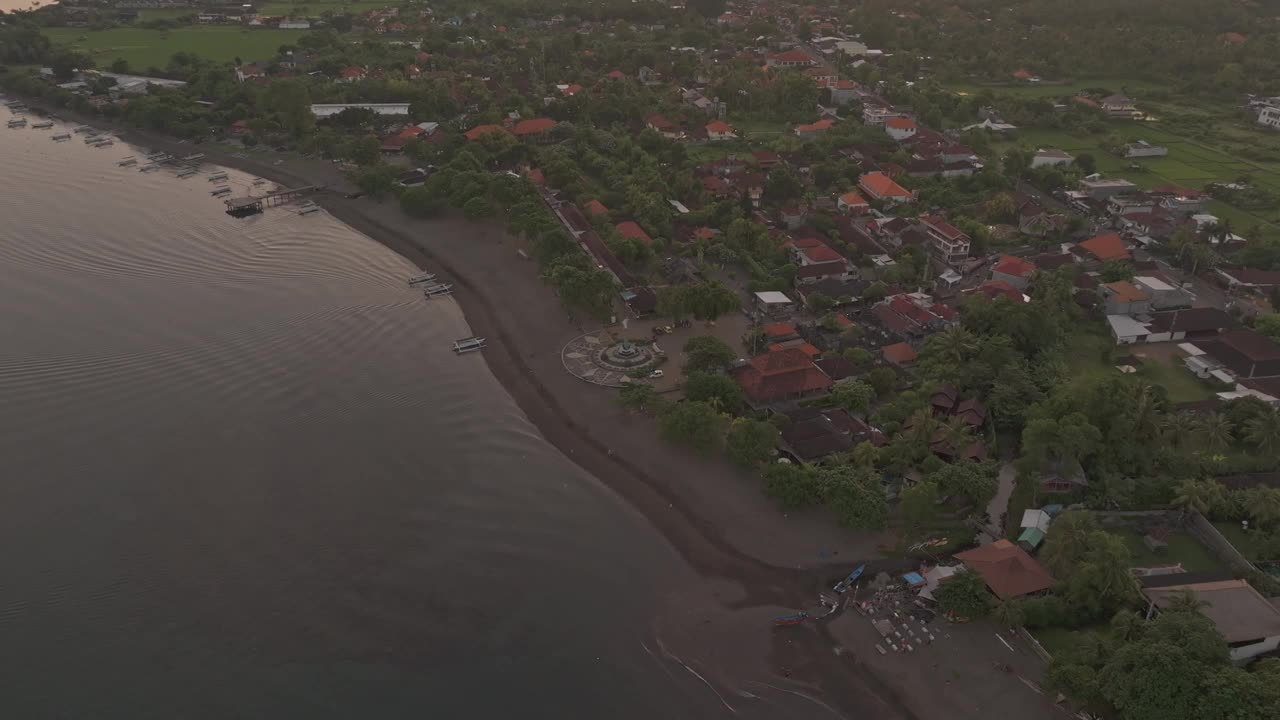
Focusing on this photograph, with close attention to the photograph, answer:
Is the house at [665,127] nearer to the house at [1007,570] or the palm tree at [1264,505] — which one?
the house at [1007,570]

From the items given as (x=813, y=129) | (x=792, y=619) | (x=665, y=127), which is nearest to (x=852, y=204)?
(x=813, y=129)

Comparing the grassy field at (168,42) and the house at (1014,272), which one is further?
the grassy field at (168,42)

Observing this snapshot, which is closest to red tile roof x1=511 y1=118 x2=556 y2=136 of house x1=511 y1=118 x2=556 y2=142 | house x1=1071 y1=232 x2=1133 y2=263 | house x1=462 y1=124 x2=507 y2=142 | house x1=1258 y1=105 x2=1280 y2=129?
house x1=511 y1=118 x2=556 y2=142

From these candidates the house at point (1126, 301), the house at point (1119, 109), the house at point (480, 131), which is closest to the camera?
the house at point (1126, 301)

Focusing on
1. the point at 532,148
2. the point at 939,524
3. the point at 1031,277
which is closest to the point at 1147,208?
the point at 1031,277

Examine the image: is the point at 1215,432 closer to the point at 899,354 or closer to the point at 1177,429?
the point at 1177,429

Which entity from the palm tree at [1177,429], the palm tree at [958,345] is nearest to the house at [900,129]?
the palm tree at [958,345]

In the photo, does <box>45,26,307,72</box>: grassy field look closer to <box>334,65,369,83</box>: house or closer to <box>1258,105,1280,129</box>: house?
<box>334,65,369,83</box>: house

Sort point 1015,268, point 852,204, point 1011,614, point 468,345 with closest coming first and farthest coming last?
1. point 1011,614
2. point 468,345
3. point 1015,268
4. point 852,204
